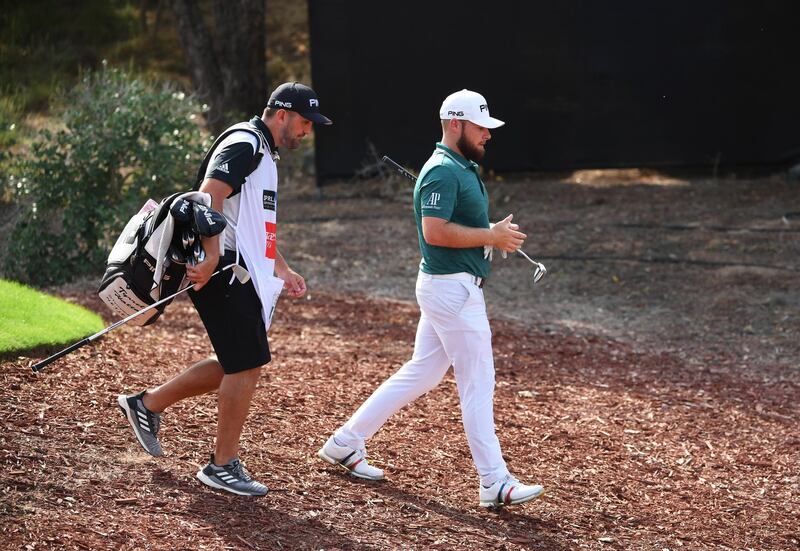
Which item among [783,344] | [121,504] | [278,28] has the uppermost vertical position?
[278,28]

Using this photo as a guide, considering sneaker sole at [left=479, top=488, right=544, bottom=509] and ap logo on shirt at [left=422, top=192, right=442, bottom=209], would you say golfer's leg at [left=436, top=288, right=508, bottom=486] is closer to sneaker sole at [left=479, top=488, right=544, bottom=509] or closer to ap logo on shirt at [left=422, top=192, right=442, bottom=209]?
sneaker sole at [left=479, top=488, right=544, bottom=509]

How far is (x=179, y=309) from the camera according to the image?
29.2 feet

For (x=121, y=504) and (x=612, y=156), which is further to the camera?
(x=612, y=156)

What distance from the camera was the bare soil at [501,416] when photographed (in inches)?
189

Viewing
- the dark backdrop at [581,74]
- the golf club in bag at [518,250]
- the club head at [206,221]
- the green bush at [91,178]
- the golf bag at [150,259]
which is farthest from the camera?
the dark backdrop at [581,74]

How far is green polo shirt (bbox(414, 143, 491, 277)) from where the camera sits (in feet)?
16.4

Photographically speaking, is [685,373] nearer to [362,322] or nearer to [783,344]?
[783,344]

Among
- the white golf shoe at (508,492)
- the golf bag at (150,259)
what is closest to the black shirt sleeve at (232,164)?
the golf bag at (150,259)

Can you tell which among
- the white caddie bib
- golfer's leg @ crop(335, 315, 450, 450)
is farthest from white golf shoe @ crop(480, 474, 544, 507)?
the white caddie bib

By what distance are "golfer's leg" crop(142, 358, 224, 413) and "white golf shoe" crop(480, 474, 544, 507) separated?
136 centimetres

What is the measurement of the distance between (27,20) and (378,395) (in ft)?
49.6

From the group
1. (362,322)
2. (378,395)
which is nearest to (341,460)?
(378,395)

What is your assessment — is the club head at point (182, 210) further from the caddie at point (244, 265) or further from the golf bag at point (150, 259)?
the caddie at point (244, 265)

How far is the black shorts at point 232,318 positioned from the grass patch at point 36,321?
217cm
